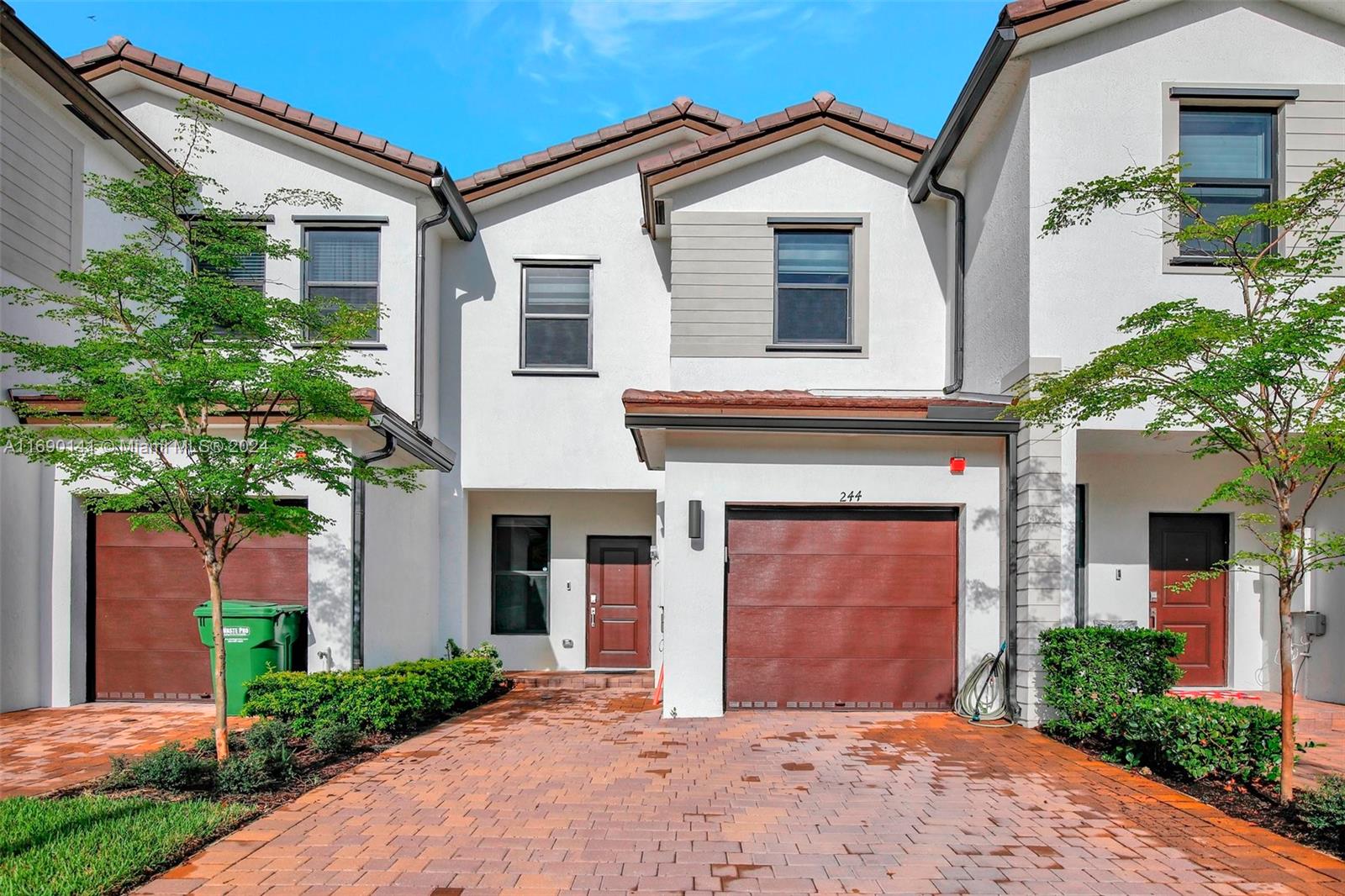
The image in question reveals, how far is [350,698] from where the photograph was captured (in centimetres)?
797

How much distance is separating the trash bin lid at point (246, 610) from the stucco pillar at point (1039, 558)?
7.55 meters

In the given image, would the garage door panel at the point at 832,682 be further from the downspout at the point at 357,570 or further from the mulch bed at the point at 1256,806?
the downspout at the point at 357,570

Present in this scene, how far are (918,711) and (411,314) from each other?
25.9 ft

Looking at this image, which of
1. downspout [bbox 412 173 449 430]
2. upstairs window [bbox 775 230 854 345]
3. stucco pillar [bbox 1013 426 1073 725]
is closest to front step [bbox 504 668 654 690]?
downspout [bbox 412 173 449 430]

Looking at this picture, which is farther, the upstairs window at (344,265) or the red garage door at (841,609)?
the upstairs window at (344,265)

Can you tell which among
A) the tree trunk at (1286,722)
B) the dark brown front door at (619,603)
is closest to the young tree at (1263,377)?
the tree trunk at (1286,722)

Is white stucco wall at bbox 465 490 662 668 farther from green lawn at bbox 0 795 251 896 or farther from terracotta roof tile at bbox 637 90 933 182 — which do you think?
green lawn at bbox 0 795 251 896

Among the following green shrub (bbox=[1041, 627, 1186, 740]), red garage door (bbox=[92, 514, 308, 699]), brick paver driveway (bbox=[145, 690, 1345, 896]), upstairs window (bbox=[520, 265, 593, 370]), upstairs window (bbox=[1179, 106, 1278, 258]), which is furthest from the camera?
upstairs window (bbox=[520, 265, 593, 370])

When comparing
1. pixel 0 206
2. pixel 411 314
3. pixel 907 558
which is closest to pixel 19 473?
pixel 0 206

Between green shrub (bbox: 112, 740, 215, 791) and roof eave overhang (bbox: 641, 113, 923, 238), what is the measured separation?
26.8 feet

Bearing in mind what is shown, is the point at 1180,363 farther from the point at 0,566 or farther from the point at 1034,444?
the point at 0,566

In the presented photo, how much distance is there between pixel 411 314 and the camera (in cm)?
1142

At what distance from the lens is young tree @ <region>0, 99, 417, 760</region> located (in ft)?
20.7

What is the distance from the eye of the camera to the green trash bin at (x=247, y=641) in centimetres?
877
